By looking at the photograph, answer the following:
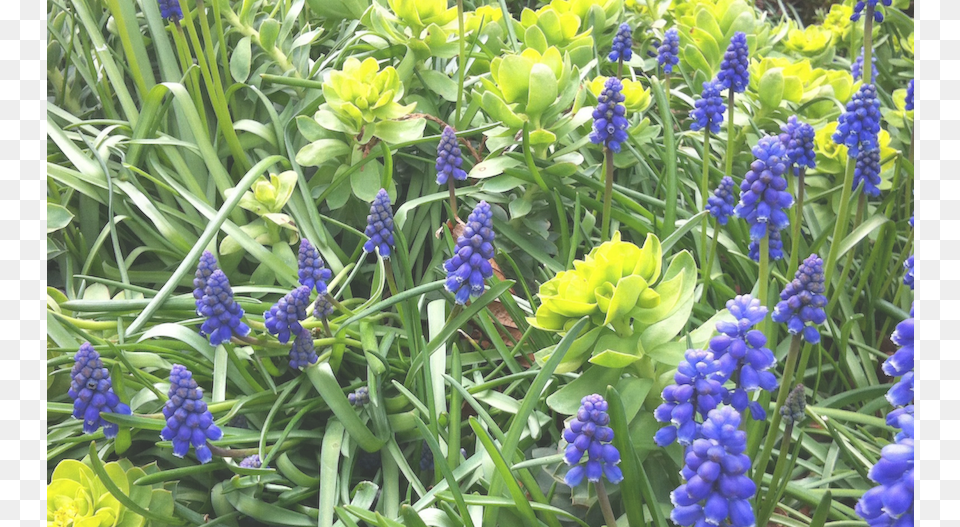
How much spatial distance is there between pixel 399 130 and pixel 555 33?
872 millimetres

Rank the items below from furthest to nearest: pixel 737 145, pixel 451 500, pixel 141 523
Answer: pixel 737 145 → pixel 141 523 → pixel 451 500

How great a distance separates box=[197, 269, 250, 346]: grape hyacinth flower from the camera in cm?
171

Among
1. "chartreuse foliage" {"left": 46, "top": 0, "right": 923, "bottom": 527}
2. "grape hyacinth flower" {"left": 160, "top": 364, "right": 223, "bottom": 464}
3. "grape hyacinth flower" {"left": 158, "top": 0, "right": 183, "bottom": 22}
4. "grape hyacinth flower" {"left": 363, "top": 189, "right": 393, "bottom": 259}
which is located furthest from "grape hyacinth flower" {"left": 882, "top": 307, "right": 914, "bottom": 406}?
"grape hyacinth flower" {"left": 158, "top": 0, "right": 183, "bottom": 22}

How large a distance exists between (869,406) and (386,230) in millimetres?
1522

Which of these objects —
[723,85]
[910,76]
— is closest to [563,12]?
[723,85]

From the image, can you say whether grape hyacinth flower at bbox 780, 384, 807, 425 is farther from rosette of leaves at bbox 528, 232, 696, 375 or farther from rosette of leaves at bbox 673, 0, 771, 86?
rosette of leaves at bbox 673, 0, 771, 86

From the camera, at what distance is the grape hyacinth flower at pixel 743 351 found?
1298 millimetres

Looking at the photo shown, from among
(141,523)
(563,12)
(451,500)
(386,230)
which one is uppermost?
(563,12)

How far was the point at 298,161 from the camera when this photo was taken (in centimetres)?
248

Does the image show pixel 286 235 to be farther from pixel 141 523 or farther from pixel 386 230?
pixel 141 523

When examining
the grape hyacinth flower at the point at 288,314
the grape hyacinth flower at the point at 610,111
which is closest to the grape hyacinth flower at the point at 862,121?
the grape hyacinth flower at the point at 610,111

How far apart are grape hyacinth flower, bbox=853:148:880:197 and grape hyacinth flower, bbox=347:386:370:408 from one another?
1.70m

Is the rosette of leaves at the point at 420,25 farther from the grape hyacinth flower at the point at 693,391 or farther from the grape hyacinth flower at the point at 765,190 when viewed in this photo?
the grape hyacinth flower at the point at 693,391

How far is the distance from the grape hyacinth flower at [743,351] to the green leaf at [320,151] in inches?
63.7
